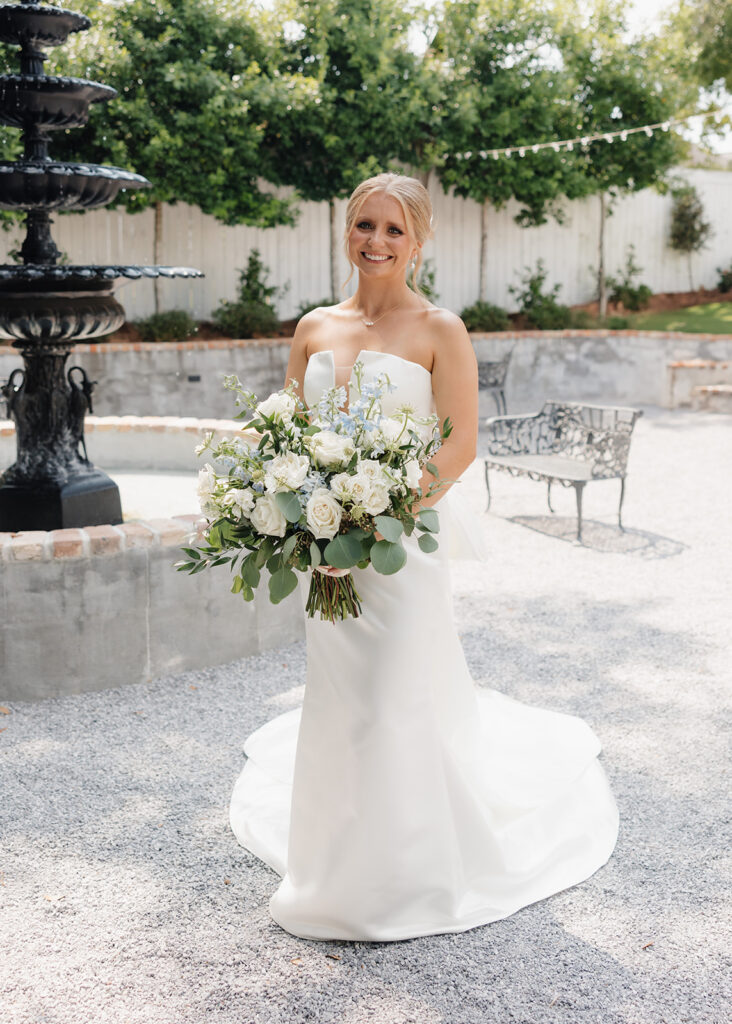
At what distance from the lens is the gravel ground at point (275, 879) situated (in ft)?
9.25

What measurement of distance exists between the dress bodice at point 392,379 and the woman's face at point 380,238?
0.27 meters

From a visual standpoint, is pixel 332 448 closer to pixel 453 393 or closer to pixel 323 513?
pixel 323 513

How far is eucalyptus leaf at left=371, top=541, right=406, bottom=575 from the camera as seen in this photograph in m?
2.80

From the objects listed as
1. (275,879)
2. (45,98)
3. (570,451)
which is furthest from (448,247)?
(275,879)

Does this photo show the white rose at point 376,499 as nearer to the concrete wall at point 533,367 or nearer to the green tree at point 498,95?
the concrete wall at point 533,367

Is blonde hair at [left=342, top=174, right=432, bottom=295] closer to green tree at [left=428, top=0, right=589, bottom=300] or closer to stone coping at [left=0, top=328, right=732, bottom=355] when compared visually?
stone coping at [left=0, top=328, right=732, bottom=355]

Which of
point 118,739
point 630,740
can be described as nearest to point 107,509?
point 118,739

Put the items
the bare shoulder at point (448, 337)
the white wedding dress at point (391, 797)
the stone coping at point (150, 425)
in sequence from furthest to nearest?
the stone coping at point (150, 425)
the bare shoulder at point (448, 337)
the white wedding dress at point (391, 797)

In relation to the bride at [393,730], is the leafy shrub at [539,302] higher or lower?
higher

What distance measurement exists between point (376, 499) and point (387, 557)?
0.18 metres

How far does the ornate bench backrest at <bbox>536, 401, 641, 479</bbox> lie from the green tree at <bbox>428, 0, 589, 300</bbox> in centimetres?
837

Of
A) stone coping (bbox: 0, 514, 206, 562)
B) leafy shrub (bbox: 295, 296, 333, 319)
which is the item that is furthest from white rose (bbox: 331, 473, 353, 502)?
leafy shrub (bbox: 295, 296, 333, 319)

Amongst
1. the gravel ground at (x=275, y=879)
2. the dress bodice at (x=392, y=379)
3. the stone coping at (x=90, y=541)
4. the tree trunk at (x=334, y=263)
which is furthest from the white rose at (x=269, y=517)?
the tree trunk at (x=334, y=263)

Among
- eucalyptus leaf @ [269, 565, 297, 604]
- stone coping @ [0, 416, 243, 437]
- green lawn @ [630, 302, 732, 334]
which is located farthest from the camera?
green lawn @ [630, 302, 732, 334]
